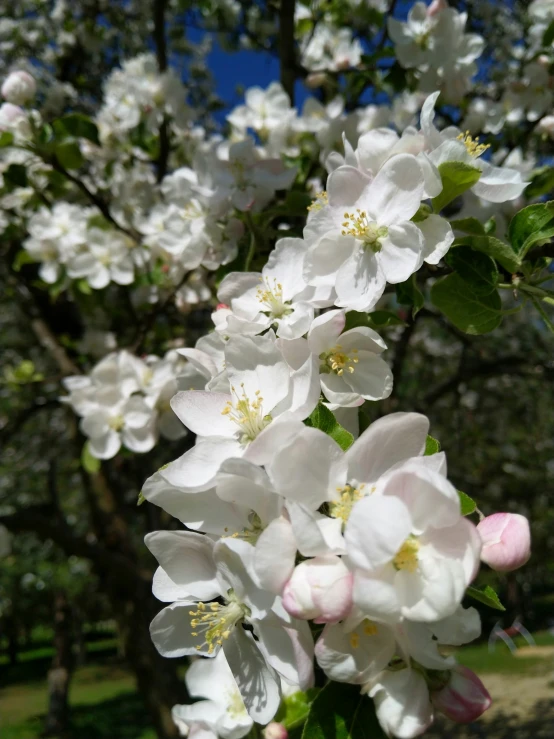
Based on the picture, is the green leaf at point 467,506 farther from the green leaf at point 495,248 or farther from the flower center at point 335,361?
the green leaf at point 495,248

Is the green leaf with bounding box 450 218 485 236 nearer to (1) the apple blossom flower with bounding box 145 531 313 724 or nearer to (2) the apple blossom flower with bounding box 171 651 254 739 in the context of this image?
(1) the apple blossom flower with bounding box 145 531 313 724

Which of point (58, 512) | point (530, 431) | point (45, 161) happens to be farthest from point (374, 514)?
point (530, 431)

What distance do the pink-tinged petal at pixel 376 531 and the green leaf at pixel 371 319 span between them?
1.38 feet

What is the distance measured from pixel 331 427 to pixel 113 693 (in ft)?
52.4

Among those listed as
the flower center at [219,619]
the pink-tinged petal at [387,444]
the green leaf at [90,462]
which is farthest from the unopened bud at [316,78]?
the flower center at [219,619]

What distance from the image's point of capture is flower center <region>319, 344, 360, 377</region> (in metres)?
0.98

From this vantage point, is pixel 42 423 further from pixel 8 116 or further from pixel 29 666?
pixel 29 666

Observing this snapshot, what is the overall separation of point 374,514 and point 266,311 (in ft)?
1.70

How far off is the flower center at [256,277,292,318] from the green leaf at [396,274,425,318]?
0.18m

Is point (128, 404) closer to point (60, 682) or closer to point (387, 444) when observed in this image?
point (387, 444)

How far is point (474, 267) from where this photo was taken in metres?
1.06

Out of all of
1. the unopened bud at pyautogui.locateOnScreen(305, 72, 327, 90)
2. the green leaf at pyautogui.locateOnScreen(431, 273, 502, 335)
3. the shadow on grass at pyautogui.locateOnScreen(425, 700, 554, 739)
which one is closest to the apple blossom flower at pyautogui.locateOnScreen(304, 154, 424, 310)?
the green leaf at pyautogui.locateOnScreen(431, 273, 502, 335)

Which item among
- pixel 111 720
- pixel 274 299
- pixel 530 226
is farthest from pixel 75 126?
pixel 111 720

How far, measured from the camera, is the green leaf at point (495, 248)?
3.41 feet
